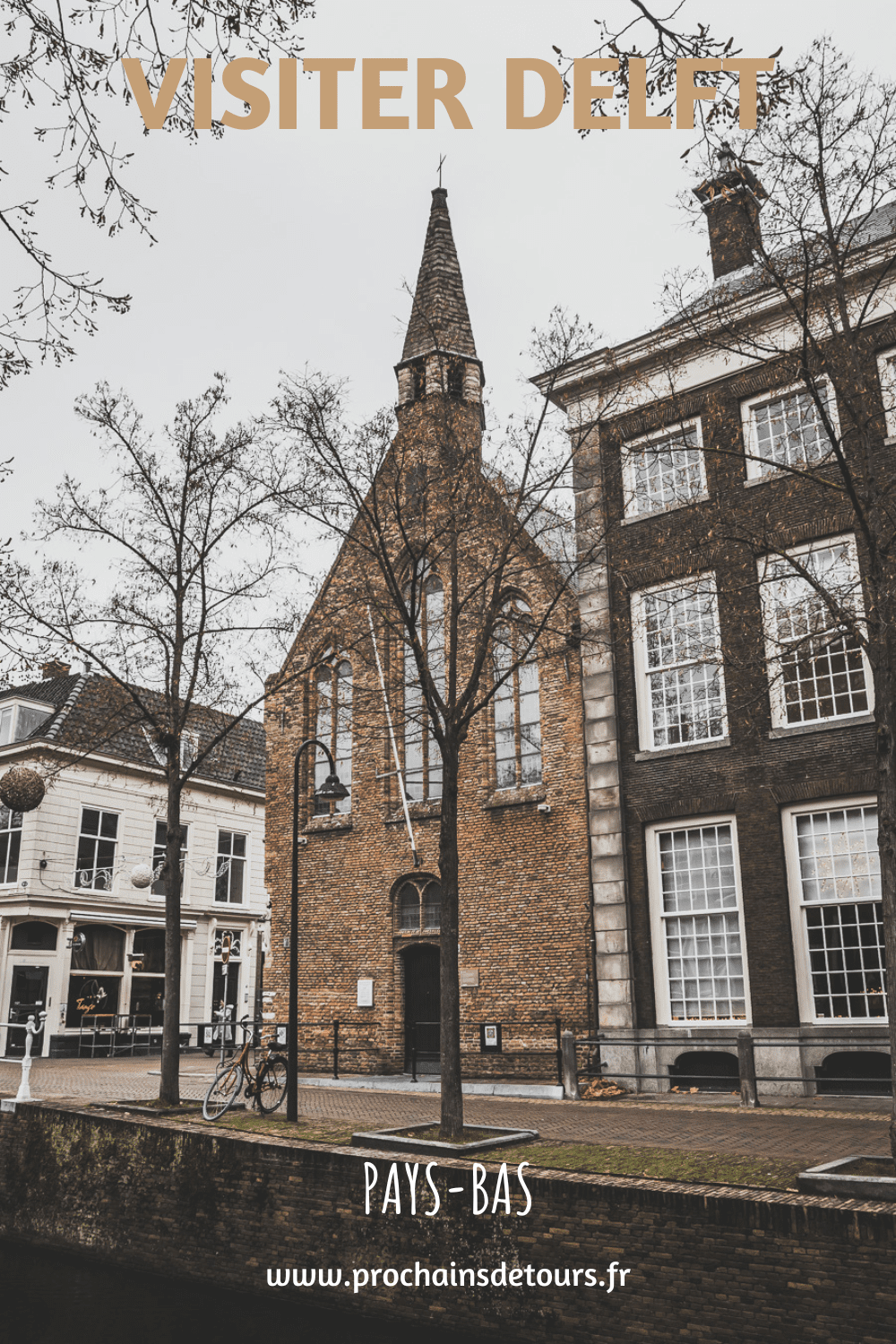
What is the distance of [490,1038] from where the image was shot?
1833 cm

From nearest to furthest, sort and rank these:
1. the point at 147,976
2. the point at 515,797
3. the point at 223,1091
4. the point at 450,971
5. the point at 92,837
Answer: the point at 450,971 → the point at 223,1091 → the point at 515,797 → the point at 92,837 → the point at 147,976

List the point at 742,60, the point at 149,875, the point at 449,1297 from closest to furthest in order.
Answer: the point at 742,60 < the point at 449,1297 < the point at 149,875

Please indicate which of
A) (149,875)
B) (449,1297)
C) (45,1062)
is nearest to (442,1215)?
(449,1297)

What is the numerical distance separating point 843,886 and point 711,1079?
11.8ft

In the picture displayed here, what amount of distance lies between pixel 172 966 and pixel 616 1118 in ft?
20.6

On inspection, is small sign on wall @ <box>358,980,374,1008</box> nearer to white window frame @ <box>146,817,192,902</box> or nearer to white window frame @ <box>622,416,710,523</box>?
white window frame @ <box>622,416,710,523</box>

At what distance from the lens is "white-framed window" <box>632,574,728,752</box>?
17078mm

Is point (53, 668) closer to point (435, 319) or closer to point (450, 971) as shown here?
point (450, 971)

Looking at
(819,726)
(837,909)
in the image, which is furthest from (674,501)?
(837,909)

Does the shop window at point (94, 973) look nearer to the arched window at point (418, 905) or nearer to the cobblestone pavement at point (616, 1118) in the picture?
the cobblestone pavement at point (616, 1118)

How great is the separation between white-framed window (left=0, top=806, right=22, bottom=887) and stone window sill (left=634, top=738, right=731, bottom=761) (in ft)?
62.2

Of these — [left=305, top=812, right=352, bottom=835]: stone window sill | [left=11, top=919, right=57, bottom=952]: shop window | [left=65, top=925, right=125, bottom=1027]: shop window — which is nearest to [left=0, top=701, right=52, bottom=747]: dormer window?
[left=11, top=919, right=57, bottom=952]: shop window

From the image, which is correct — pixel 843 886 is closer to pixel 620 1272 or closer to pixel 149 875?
pixel 620 1272

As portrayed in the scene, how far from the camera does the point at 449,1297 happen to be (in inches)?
370
